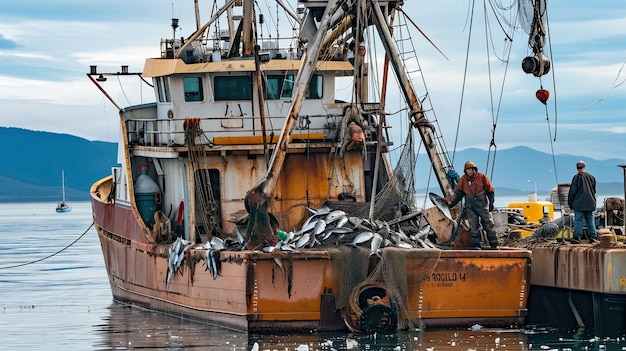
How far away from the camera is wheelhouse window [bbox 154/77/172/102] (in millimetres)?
28122

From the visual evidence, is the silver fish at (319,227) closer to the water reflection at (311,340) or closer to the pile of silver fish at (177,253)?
the water reflection at (311,340)

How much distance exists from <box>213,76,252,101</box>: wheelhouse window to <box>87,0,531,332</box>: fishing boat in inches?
0.8

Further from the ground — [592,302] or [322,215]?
[322,215]

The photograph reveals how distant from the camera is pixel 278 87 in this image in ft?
89.8

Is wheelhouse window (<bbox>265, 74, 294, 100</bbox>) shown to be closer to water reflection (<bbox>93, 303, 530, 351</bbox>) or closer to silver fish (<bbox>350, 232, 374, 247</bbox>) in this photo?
water reflection (<bbox>93, 303, 530, 351</bbox>)

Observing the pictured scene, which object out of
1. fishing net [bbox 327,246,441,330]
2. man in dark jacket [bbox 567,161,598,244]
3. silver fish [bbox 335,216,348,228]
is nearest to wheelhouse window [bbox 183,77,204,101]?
silver fish [bbox 335,216,348,228]

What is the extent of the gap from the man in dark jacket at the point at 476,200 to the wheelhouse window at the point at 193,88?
7.13m

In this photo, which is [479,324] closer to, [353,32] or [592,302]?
[592,302]

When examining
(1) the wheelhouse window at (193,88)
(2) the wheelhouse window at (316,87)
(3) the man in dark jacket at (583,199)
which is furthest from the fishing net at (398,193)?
(1) the wheelhouse window at (193,88)

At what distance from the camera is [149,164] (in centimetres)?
2838

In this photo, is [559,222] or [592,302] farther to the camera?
[559,222]

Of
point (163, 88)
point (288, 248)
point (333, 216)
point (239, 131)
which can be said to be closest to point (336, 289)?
point (288, 248)

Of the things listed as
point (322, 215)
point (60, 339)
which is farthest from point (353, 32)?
point (60, 339)

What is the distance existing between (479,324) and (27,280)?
76.5 ft
